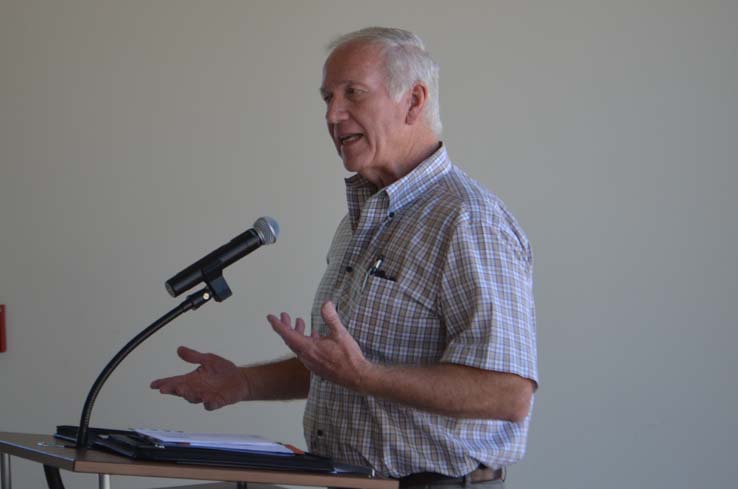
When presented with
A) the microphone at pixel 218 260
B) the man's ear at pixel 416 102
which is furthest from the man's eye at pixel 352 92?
the microphone at pixel 218 260

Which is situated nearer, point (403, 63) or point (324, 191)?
point (403, 63)

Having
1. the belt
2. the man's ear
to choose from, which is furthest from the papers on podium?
the man's ear

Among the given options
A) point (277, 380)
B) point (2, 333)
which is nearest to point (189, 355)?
point (277, 380)

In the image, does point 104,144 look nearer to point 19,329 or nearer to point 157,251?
point 157,251

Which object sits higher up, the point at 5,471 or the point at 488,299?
the point at 488,299

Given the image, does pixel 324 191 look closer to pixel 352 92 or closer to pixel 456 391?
pixel 352 92

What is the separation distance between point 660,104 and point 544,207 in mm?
551

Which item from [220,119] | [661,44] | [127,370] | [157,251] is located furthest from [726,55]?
[127,370]

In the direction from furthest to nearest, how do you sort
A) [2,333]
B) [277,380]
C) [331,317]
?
[2,333], [277,380], [331,317]

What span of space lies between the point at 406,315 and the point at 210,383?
0.51m

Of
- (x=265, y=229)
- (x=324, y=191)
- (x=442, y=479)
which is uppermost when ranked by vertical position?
(x=324, y=191)

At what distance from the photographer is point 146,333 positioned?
64.9 inches

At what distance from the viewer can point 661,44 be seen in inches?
137

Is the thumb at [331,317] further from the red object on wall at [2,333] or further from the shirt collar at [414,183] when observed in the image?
the red object on wall at [2,333]
